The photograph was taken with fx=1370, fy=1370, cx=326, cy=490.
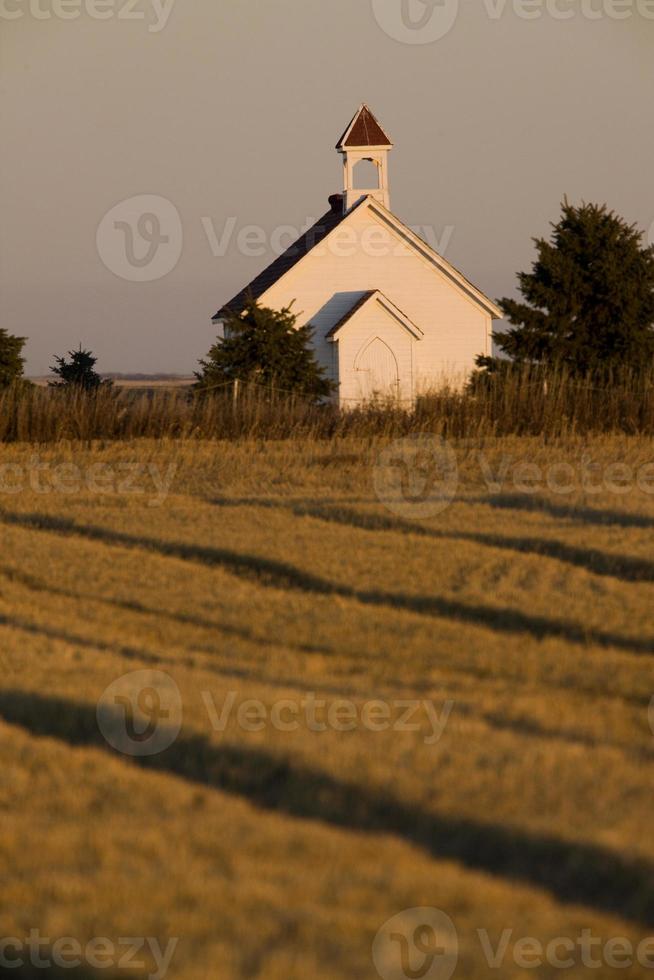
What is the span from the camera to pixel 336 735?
24.1 ft

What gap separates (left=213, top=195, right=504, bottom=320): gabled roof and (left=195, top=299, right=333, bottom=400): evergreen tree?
918 centimetres

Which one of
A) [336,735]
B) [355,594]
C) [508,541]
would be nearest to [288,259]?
[508,541]

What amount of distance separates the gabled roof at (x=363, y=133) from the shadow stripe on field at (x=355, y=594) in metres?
29.9

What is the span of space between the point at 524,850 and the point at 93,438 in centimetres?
2145

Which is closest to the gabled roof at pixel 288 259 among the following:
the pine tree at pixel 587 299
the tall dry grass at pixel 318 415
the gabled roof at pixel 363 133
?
the gabled roof at pixel 363 133

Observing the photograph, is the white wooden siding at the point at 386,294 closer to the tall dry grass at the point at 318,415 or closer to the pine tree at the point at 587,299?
the pine tree at the point at 587,299

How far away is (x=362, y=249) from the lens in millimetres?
44844

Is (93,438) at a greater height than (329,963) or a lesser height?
greater

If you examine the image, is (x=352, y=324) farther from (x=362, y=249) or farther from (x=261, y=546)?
(x=261, y=546)

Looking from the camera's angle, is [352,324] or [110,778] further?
[352,324]

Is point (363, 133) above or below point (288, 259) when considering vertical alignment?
above

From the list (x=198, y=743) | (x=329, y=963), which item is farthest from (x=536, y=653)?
(x=329, y=963)

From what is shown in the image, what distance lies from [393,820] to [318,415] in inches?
830

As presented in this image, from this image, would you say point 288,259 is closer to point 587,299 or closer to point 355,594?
point 587,299
